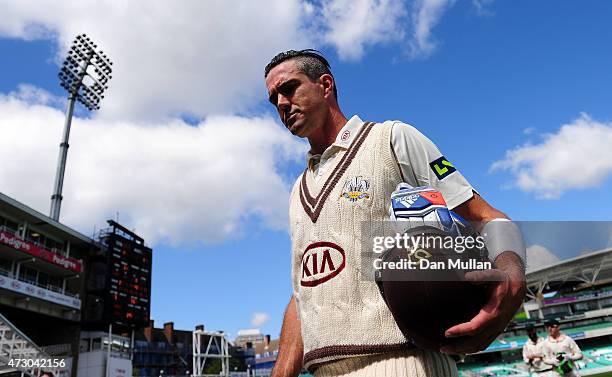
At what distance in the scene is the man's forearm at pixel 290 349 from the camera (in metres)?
1.95

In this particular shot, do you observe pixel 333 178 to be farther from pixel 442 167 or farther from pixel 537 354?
pixel 537 354

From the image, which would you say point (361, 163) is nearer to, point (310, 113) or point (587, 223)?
point (310, 113)

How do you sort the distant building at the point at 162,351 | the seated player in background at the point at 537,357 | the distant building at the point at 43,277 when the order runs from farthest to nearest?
1. the distant building at the point at 162,351
2. the distant building at the point at 43,277
3. the seated player in background at the point at 537,357

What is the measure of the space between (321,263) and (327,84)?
0.78 meters

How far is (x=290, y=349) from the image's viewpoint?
199cm

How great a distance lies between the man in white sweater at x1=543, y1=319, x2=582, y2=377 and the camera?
10.6m

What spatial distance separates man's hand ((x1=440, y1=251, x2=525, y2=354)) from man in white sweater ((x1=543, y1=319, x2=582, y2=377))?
11.1 meters

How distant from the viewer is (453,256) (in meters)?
1.18

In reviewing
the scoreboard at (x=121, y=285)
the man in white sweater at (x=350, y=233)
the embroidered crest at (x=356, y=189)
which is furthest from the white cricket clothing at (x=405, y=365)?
the scoreboard at (x=121, y=285)

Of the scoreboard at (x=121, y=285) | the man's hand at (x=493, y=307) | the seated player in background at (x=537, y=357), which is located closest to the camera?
the man's hand at (x=493, y=307)

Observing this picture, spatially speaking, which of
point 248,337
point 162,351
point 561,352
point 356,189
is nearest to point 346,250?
point 356,189

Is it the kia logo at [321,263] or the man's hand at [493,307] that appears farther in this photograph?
the kia logo at [321,263]

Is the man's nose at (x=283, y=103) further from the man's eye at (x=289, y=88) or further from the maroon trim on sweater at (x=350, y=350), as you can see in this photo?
the maroon trim on sweater at (x=350, y=350)

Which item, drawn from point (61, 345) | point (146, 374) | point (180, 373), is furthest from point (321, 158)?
point (180, 373)
